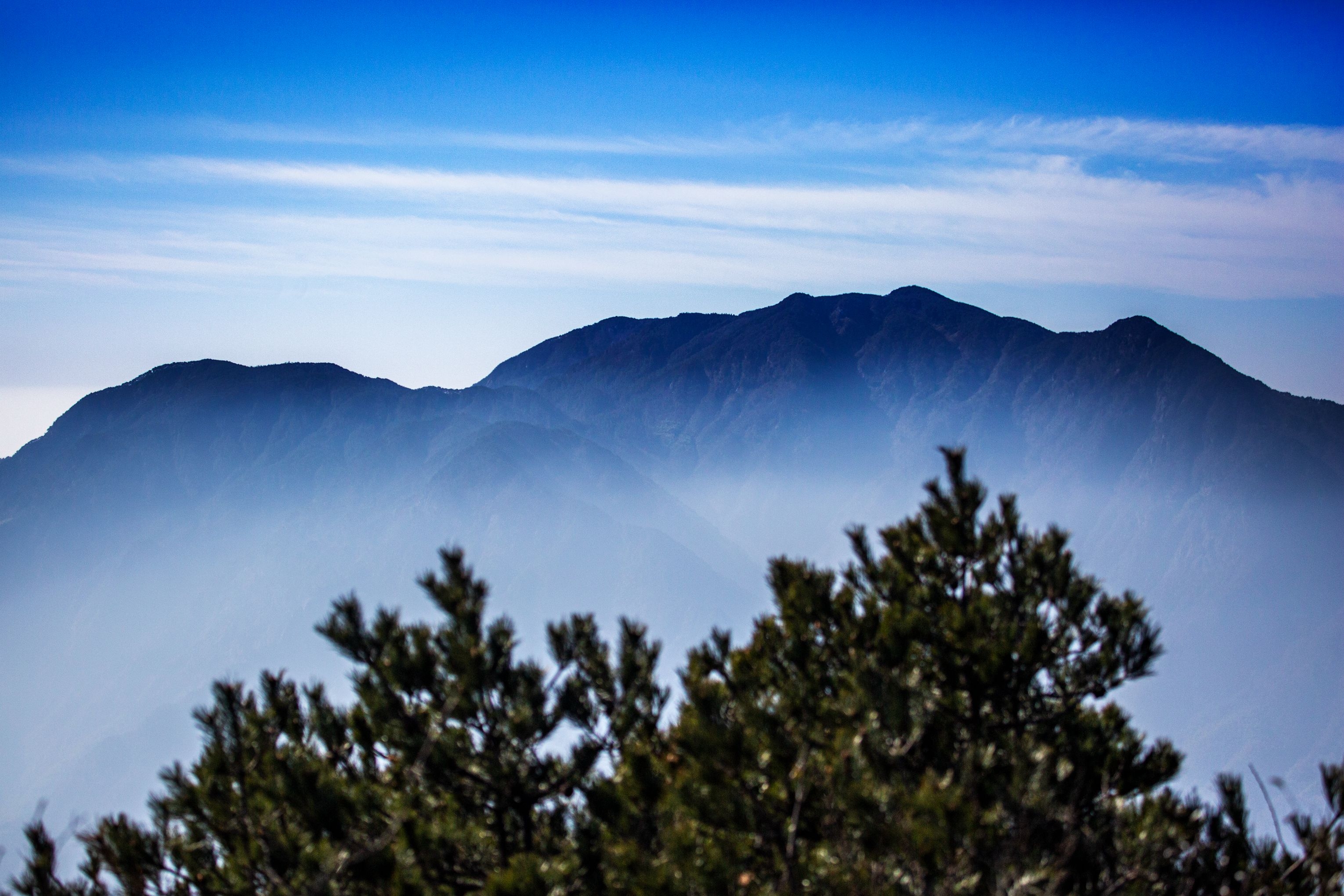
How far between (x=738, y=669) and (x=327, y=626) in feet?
12.3

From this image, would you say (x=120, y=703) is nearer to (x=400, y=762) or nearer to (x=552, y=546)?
(x=552, y=546)

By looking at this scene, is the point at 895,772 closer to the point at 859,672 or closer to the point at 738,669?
the point at 859,672

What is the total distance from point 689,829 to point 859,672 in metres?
Result: 1.84

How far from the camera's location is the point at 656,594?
193 m

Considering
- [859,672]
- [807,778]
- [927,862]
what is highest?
[859,672]

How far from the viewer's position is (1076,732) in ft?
27.9

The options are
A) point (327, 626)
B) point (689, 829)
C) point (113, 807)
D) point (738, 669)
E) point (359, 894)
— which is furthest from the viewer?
point (113, 807)

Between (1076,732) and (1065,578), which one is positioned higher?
(1065,578)

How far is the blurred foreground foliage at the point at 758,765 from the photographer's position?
6.75 m

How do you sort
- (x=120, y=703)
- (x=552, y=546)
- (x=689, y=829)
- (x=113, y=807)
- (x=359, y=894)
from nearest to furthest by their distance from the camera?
(x=689, y=829) → (x=359, y=894) → (x=113, y=807) → (x=120, y=703) → (x=552, y=546)

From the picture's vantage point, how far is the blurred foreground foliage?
6.75 metres

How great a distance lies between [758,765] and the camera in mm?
7492

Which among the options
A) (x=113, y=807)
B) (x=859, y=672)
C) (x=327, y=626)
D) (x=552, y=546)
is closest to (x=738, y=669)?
(x=859, y=672)

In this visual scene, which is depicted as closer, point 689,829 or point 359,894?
point 689,829
